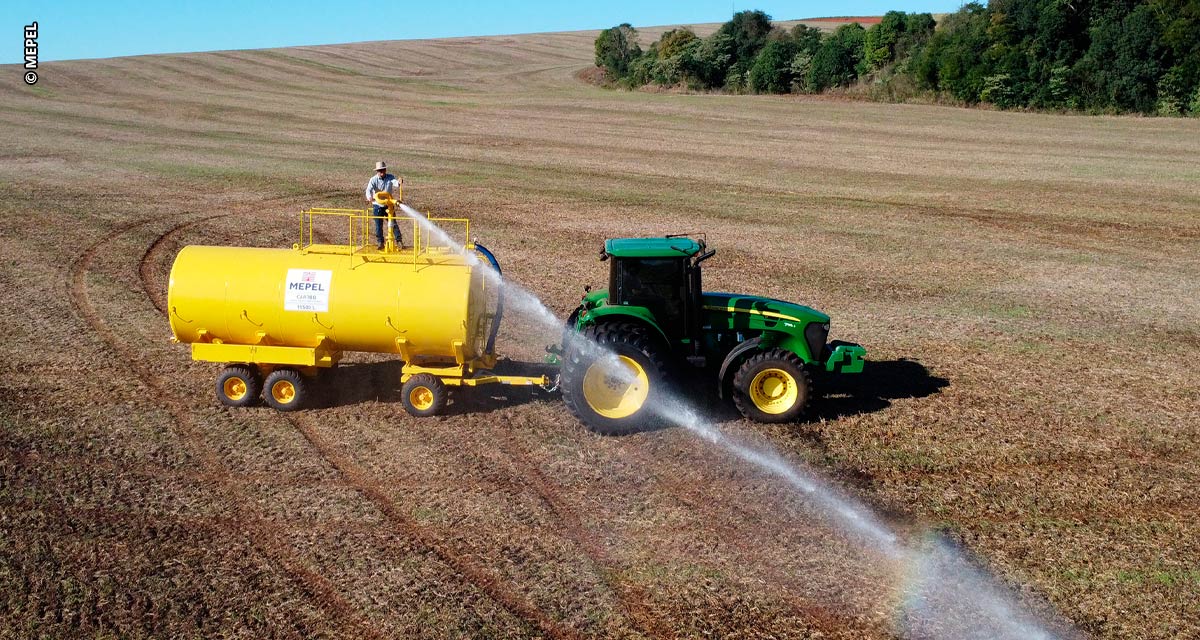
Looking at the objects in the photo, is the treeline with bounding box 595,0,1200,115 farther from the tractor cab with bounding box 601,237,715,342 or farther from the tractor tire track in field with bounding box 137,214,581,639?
the tractor tire track in field with bounding box 137,214,581,639

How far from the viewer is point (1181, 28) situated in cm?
4781

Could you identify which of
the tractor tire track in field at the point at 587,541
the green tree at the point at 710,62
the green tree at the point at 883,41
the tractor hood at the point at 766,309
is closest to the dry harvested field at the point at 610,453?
the tractor tire track in field at the point at 587,541

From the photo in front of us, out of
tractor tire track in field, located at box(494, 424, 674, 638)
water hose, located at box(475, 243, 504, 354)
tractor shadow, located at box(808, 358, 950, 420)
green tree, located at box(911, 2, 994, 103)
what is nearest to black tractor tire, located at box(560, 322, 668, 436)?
tractor tire track in field, located at box(494, 424, 674, 638)

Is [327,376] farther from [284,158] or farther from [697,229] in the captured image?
[284,158]

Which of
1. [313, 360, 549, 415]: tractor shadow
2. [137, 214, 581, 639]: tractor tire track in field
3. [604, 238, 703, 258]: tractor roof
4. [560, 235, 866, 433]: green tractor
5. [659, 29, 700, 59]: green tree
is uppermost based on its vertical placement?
[659, 29, 700, 59]: green tree

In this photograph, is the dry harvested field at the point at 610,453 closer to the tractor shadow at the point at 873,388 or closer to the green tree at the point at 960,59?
the tractor shadow at the point at 873,388

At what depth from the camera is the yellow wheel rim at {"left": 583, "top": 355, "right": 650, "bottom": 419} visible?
1066cm

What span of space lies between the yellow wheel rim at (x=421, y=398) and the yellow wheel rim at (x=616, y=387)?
1916mm

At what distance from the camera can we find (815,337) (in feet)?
37.1

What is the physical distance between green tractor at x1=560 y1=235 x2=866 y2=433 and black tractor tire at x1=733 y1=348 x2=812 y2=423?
1cm

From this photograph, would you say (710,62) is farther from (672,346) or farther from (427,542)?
(427,542)

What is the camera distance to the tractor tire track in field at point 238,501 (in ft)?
24.2

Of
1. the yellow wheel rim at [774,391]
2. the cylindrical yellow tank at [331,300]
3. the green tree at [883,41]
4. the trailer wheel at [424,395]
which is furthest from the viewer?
the green tree at [883,41]

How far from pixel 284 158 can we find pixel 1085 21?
140 ft
